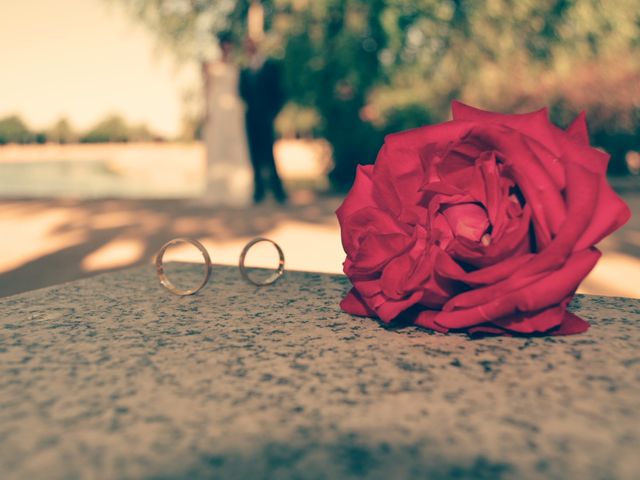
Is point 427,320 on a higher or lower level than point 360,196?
lower

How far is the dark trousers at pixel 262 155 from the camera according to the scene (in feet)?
36.4

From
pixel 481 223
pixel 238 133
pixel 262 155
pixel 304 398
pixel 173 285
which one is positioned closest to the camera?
pixel 304 398

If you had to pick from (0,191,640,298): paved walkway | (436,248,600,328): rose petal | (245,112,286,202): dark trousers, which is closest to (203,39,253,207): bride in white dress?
(245,112,286,202): dark trousers

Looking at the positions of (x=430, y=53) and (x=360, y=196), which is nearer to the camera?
(x=360, y=196)

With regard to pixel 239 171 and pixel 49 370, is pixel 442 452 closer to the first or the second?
pixel 49 370

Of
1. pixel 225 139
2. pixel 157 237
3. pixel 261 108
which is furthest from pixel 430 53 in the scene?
pixel 157 237

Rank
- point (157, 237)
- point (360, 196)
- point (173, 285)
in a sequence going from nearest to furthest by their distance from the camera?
point (360, 196) < point (173, 285) < point (157, 237)

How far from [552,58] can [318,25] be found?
5.59 m

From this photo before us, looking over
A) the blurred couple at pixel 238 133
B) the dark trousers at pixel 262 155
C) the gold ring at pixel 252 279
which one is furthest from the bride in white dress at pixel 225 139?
the gold ring at pixel 252 279

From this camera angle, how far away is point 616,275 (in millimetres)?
5102

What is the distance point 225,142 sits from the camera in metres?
11.6

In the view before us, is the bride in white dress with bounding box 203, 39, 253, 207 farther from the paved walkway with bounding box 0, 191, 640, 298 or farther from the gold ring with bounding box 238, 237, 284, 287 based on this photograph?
the gold ring with bounding box 238, 237, 284, 287

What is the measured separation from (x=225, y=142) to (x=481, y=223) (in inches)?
435

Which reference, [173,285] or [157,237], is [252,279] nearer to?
[173,285]
